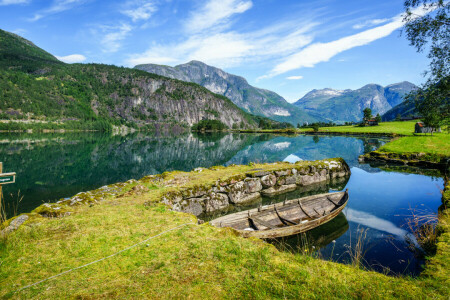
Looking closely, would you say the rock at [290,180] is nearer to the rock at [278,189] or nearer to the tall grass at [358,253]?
the rock at [278,189]

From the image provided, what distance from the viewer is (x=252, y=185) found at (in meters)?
19.6

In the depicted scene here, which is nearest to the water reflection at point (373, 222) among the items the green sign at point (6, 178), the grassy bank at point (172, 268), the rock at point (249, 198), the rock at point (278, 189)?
the grassy bank at point (172, 268)

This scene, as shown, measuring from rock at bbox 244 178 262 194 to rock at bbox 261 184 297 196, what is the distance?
29.1 inches

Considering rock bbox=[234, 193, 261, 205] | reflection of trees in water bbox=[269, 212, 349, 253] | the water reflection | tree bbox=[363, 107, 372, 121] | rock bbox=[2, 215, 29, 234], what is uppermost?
tree bbox=[363, 107, 372, 121]

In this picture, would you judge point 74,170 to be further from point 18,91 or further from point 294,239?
point 18,91

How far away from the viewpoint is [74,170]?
28.9 metres

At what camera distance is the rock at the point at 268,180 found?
20.4m

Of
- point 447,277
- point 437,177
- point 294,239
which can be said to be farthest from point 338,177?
point 447,277

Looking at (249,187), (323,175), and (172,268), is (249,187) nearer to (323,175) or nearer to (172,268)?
(323,175)

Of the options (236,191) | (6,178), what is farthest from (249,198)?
(6,178)

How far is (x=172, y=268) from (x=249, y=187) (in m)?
14.0

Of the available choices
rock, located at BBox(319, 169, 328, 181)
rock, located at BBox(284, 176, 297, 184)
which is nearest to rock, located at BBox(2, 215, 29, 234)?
Result: rock, located at BBox(284, 176, 297, 184)

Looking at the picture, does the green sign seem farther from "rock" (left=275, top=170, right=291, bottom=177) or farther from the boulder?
the boulder

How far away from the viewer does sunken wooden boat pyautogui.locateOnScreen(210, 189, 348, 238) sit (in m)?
10.8
